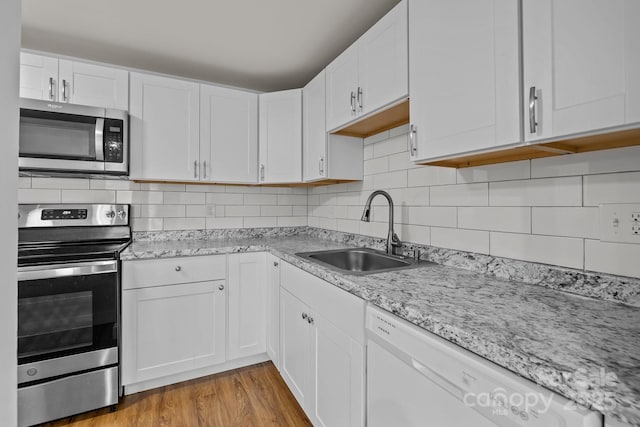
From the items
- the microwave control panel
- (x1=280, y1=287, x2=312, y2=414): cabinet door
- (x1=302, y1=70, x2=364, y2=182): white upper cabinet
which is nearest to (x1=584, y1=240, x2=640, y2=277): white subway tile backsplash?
(x1=280, y1=287, x2=312, y2=414): cabinet door

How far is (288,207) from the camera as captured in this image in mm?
2934

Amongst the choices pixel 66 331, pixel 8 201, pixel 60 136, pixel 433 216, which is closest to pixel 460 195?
pixel 433 216

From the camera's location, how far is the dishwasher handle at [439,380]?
0.73 m

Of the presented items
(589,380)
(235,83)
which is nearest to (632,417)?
(589,380)

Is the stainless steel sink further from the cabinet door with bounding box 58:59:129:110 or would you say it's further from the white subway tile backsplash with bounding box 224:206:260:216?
the cabinet door with bounding box 58:59:129:110

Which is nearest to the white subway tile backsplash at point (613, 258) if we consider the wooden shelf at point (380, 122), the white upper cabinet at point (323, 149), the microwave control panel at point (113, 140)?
the wooden shelf at point (380, 122)

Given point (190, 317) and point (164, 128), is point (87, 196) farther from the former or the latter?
point (190, 317)

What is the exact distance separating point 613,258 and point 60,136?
9.16 ft

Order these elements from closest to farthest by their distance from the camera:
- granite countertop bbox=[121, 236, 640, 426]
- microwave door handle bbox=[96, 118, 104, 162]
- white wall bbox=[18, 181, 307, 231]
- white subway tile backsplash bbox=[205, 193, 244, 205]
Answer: granite countertop bbox=[121, 236, 640, 426]
microwave door handle bbox=[96, 118, 104, 162]
white wall bbox=[18, 181, 307, 231]
white subway tile backsplash bbox=[205, 193, 244, 205]

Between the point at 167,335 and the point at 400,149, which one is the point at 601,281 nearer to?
the point at 400,149

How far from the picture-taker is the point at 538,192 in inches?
45.2

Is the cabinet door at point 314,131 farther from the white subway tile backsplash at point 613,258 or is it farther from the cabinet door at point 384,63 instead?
the white subway tile backsplash at point 613,258

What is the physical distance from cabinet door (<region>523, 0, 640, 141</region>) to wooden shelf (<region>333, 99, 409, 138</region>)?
1.95ft

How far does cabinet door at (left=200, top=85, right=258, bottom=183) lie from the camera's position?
2.33 meters
